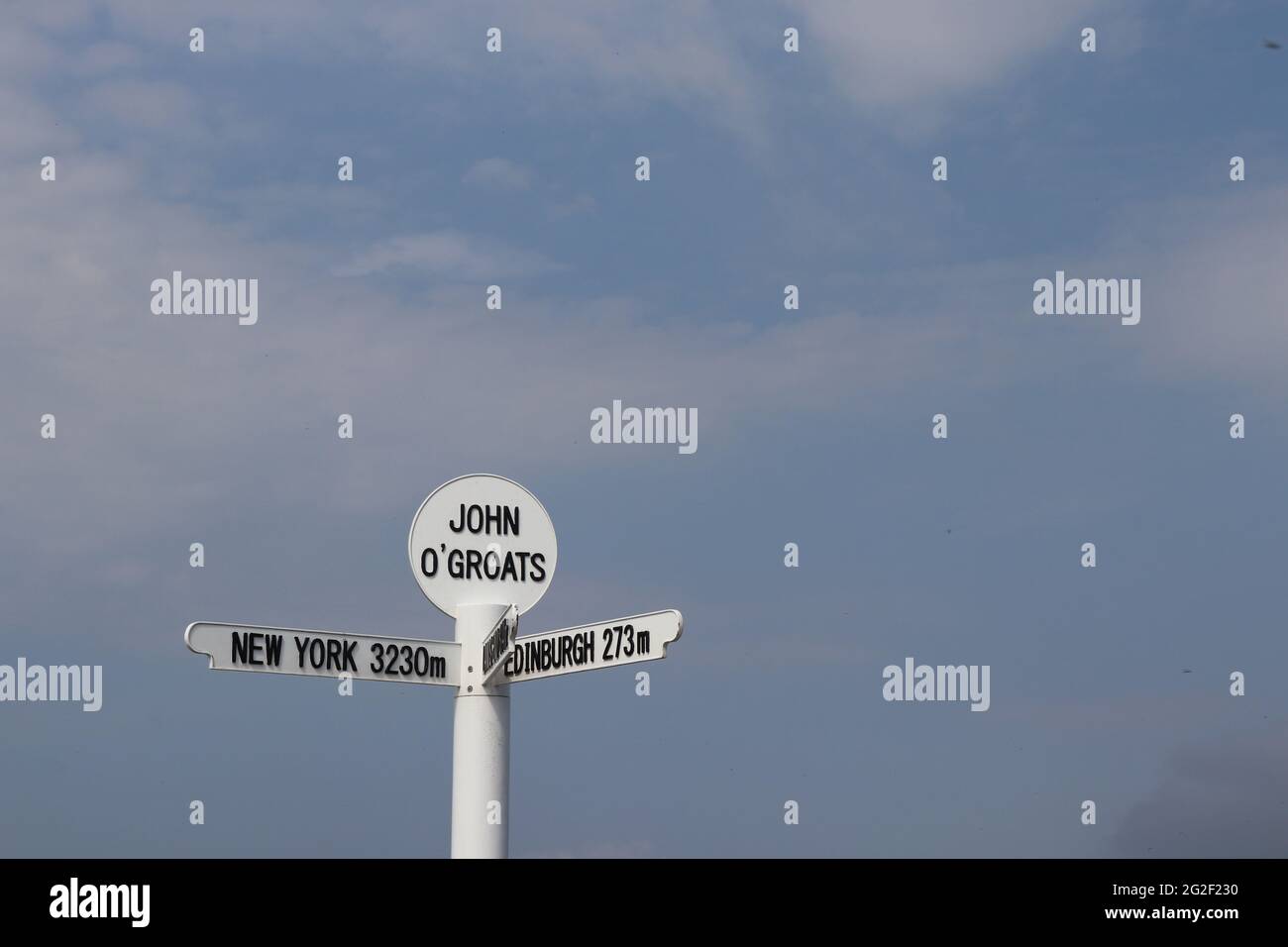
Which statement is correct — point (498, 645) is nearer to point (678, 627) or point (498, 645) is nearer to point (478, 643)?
point (478, 643)

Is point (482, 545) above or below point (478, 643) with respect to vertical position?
above

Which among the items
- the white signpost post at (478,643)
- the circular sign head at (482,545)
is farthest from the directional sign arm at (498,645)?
the circular sign head at (482,545)

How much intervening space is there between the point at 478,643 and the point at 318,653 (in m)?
1.27

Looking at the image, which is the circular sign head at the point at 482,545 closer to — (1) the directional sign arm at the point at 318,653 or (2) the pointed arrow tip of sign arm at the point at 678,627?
(1) the directional sign arm at the point at 318,653

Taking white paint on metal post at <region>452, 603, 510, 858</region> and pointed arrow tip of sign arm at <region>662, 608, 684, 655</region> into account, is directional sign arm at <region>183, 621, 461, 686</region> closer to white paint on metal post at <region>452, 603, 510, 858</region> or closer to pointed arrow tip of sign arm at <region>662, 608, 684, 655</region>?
white paint on metal post at <region>452, 603, 510, 858</region>

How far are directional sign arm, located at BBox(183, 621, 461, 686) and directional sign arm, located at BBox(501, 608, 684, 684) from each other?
57cm

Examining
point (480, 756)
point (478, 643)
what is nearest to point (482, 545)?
point (478, 643)

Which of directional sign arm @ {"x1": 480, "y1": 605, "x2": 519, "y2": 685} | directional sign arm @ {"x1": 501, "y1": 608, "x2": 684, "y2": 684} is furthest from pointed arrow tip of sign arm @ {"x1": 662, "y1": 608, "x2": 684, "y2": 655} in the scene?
directional sign arm @ {"x1": 480, "y1": 605, "x2": 519, "y2": 685}

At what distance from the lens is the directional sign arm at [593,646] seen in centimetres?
1127

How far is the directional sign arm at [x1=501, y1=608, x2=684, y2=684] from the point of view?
1127 centimetres

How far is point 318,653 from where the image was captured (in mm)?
11609
